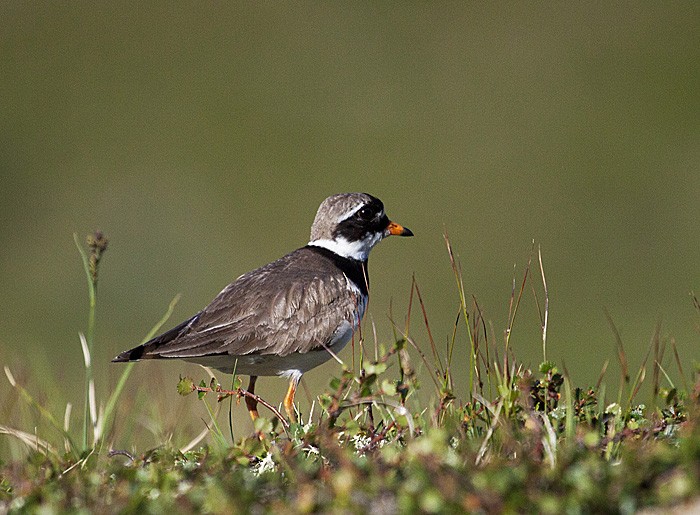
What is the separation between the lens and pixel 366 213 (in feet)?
25.7

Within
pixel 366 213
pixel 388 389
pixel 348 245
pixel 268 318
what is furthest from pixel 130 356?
pixel 388 389

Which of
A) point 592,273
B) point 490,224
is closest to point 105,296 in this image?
point 490,224

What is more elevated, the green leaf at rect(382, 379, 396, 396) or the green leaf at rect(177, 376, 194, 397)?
the green leaf at rect(382, 379, 396, 396)

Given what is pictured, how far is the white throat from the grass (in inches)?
100

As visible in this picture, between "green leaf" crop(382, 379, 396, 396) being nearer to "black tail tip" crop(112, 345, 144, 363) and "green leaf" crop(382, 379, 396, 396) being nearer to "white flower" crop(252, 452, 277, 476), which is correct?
"white flower" crop(252, 452, 277, 476)

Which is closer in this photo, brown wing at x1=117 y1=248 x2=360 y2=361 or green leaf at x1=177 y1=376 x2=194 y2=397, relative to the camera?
green leaf at x1=177 y1=376 x2=194 y2=397

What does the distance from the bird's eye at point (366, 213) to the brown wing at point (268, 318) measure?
712 millimetres

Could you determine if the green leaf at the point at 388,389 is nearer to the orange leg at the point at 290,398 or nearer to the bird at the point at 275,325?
the orange leg at the point at 290,398

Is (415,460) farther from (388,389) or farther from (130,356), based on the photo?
(130,356)

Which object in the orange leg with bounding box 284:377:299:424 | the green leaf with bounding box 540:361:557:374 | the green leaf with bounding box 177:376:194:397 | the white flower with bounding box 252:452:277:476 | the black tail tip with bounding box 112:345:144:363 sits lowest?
the orange leg with bounding box 284:377:299:424

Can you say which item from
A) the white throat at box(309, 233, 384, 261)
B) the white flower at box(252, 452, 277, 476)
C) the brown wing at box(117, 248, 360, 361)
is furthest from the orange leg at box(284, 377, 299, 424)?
the white flower at box(252, 452, 277, 476)

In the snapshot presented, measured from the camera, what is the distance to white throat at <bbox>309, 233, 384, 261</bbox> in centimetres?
782

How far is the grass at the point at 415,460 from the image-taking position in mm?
3455

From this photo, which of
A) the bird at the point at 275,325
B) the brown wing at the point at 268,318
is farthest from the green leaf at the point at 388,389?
the brown wing at the point at 268,318
